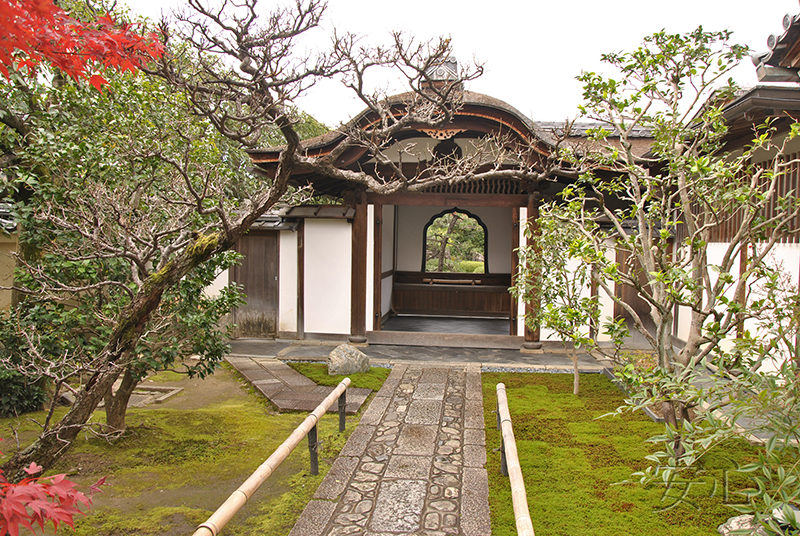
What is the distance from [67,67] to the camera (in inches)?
117

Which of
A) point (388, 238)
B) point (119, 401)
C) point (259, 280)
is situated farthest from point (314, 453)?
point (388, 238)

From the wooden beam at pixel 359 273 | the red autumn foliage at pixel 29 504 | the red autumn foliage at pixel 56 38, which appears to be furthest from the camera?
the wooden beam at pixel 359 273

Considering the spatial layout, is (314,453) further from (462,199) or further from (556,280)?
(462,199)

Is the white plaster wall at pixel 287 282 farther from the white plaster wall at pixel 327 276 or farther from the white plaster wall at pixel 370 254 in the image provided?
the white plaster wall at pixel 370 254

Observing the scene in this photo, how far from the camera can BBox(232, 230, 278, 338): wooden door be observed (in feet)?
34.4

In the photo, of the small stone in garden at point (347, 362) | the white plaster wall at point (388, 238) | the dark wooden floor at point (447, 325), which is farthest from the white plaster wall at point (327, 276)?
the white plaster wall at point (388, 238)

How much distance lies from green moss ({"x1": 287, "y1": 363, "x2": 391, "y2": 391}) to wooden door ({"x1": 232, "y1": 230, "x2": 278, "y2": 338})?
2307 millimetres

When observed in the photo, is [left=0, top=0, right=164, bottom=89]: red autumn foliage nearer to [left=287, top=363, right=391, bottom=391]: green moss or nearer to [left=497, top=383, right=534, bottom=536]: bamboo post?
[left=497, top=383, right=534, bottom=536]: bamboo post

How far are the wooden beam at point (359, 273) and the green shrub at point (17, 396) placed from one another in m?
5.05

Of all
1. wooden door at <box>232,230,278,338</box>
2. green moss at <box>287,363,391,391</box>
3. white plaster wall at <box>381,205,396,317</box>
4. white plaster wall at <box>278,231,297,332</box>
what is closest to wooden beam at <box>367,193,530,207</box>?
white plaster wall at <box>278,231,297,332</box>

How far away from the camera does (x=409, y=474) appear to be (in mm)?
4457

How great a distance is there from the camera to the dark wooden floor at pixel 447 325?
1156cm

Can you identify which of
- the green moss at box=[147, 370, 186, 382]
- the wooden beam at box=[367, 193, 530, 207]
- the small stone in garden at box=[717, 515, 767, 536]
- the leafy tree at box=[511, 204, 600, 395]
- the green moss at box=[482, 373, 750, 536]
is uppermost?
the wooden beam at box=[367, 193, 530, 207]

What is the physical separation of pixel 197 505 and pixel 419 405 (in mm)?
2996
